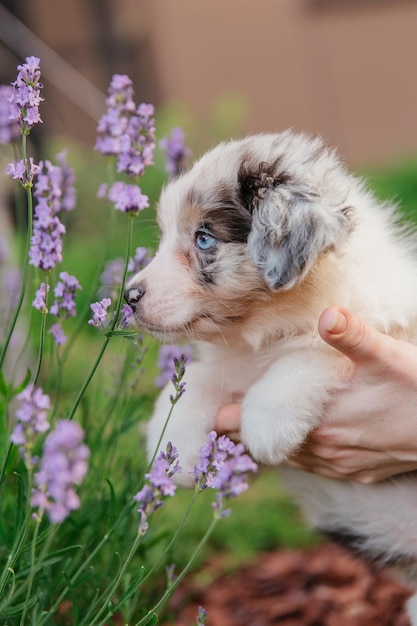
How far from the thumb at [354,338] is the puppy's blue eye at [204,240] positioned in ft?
1.32

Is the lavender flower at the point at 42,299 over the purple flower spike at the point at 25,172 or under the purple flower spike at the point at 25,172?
under

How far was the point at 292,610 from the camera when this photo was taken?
2.98 m

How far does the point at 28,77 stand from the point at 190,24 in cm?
885

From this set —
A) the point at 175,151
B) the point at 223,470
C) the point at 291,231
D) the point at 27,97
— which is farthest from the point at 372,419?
the point at 27,97

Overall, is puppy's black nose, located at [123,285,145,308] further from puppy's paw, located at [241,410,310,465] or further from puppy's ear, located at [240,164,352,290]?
puppy's paw, located at [241,410,310,465]

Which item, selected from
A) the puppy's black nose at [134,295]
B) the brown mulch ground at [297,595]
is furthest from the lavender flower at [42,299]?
the brown mulch ground at [297,595]

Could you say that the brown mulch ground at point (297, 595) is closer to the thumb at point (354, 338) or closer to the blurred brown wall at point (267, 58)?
the thumb at point (354, 338)

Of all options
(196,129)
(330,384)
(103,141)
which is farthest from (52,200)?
(196,129)

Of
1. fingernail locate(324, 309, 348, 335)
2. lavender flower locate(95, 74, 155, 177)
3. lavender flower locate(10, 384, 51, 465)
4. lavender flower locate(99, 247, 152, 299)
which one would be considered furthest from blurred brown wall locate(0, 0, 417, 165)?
lavender flower locate(10, 384, 51, 465)

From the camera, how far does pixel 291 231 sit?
2.10m

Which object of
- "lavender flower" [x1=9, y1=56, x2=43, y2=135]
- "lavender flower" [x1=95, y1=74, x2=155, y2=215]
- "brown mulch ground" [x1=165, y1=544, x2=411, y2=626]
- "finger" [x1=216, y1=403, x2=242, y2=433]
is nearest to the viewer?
"lavender flower" [x1=9, y1=56, x2=43, y2=135]

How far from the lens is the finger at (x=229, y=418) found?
7.84 ft

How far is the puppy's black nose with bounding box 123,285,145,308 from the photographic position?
2.21 m

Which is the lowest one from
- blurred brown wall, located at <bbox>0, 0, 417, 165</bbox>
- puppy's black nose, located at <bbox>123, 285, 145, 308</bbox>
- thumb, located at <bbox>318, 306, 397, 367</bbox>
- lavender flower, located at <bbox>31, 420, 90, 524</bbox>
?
lavender flower, located at <bbox>31, 420, 90, 524</bbox>
